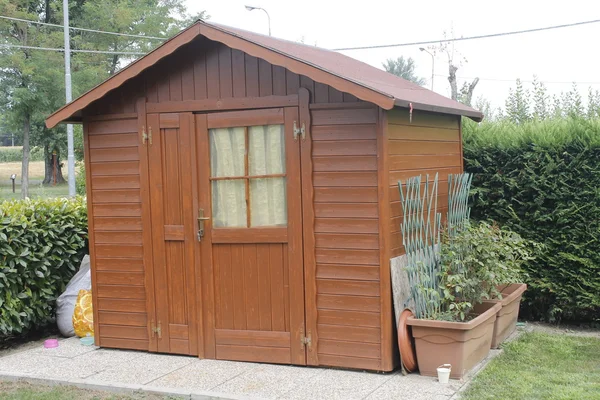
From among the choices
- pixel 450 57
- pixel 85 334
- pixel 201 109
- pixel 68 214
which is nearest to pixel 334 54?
pixel 201 109

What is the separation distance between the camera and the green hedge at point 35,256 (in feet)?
21.9

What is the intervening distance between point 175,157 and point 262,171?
0.81 m

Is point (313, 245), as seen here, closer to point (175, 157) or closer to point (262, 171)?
point (262, 171)

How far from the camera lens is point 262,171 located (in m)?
5.86

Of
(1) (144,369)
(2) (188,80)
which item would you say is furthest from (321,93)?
(1) (144,369)

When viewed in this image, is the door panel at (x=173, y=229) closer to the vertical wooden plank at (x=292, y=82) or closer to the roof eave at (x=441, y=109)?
the vertical wooden plank at (x=292, y=82)

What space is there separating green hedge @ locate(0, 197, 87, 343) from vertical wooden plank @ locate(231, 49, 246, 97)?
2.53 metres

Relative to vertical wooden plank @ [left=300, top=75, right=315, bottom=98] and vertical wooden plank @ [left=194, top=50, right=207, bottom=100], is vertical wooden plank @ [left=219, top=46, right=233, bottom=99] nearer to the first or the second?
vertical wooden plank @ [left=194, top=50, right=207, bottom=100]

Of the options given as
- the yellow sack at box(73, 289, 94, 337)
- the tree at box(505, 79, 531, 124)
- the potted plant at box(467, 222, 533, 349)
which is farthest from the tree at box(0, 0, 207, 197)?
the potted plant at box(467, 222, 533, 349)

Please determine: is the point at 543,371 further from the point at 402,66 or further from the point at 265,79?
the point at 402,66

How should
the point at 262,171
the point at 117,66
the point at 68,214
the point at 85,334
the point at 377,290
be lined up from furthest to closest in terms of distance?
1. the point at 117,66
2. the point at 68,214
3. the point at 85,334
4. the point at 262,171
5. the point at 377,290

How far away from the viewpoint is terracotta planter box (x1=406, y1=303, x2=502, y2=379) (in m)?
5.25

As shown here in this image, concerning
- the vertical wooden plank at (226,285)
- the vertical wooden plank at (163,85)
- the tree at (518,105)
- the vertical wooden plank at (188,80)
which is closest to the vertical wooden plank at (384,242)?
the vertical wooden plank at (226,285)

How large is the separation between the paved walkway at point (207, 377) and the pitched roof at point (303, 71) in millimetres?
2002
